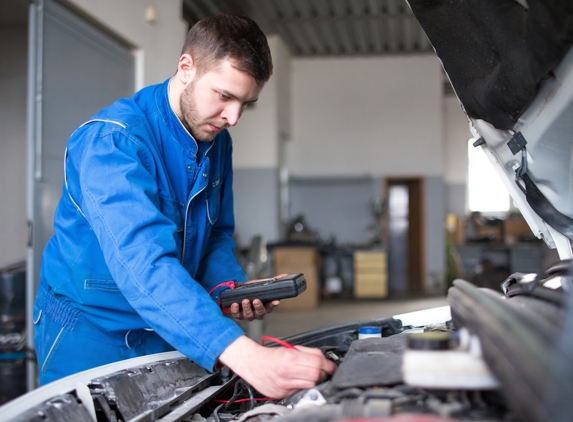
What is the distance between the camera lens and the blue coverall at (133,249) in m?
0.94

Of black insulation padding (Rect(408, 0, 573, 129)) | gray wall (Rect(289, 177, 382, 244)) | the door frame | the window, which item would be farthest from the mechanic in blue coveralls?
the window

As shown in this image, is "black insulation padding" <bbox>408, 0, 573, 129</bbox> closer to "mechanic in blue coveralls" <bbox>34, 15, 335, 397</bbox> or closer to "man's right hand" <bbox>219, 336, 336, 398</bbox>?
"mechanic in blue coveralls" <bbox>34, 15, 335, 397</bbox>

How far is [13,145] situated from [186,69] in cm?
336

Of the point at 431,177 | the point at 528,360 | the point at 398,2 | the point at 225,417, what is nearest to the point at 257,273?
the point at 225,417

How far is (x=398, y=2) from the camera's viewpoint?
21.2 feet

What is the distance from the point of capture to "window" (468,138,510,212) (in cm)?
1036

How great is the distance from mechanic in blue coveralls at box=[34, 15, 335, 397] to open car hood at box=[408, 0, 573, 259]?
464mm

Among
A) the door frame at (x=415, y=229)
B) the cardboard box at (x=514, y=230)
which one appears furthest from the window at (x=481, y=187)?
the door frame at (x=415, y=229)

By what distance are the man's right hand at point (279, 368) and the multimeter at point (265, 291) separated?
335 mm

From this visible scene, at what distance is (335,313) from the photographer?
6.38 metres

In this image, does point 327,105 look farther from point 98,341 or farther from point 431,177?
point 98,341

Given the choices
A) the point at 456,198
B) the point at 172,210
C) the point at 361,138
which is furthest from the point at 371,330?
the point at 456,198

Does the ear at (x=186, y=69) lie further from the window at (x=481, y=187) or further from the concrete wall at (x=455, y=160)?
the window at (x=481, y=187)

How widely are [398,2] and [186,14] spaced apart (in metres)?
2.77
